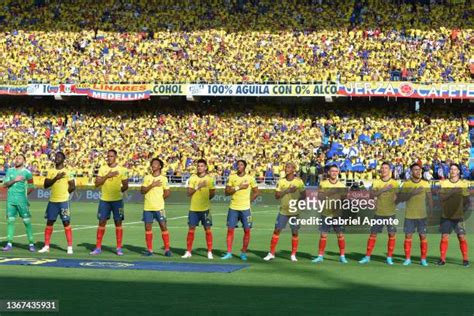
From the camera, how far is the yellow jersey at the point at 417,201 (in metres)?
19.1

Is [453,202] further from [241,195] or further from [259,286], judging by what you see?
[259,286]

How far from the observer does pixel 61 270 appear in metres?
17.2

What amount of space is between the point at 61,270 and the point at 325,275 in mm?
4819

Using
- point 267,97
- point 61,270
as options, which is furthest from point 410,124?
point 61,270

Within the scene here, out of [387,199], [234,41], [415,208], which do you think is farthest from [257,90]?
[415,208]

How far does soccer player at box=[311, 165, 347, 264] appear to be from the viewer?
1931 cm

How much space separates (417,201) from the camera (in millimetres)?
19125

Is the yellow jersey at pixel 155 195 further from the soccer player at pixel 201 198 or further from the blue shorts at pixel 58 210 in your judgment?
the blue shorts at pixel 58 210

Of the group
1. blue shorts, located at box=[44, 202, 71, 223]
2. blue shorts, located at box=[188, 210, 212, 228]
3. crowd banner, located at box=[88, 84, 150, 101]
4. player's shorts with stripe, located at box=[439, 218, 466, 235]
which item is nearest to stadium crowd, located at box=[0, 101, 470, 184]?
crowd banner, located at box=[88, 84, 150, 101]

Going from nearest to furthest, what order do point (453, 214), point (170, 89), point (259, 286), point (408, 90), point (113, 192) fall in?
point (259, 286) < point (453, 214) < point (113, 192) < point (408, 90) < point (170, 89)

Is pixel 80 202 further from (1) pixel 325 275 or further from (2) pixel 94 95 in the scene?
(1) pixel 325 275

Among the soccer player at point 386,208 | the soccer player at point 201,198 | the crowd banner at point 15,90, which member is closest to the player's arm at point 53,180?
the soccer player at point 201,198

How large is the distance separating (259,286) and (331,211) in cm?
447

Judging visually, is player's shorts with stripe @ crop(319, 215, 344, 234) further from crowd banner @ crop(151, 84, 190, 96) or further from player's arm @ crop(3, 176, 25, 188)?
crowd banner @ crop(151, 84, 190, 96)
